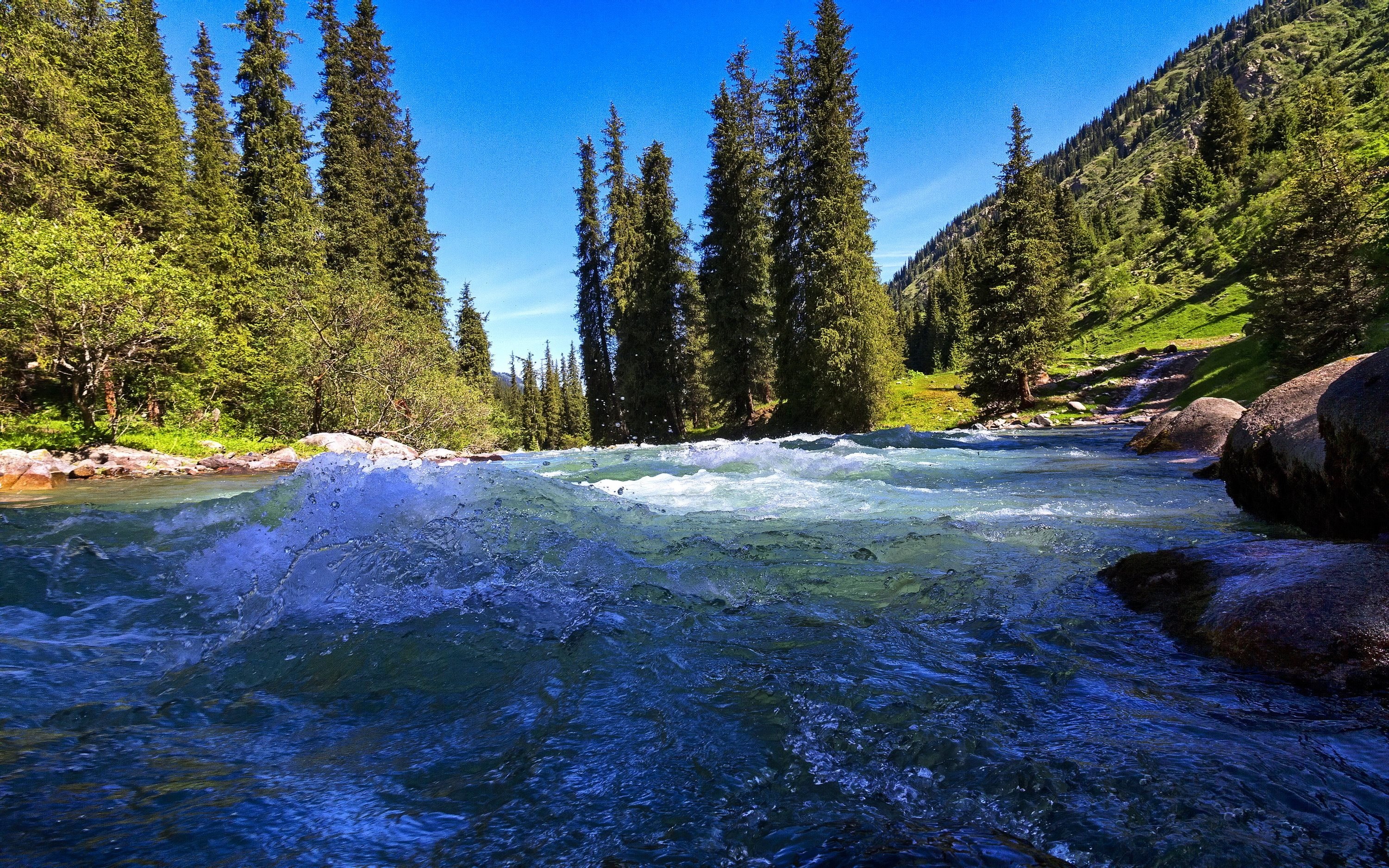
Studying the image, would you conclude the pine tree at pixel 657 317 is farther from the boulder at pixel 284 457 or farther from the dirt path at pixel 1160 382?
the dirt path at pixel 1160 382

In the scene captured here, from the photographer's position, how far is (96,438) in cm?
1639

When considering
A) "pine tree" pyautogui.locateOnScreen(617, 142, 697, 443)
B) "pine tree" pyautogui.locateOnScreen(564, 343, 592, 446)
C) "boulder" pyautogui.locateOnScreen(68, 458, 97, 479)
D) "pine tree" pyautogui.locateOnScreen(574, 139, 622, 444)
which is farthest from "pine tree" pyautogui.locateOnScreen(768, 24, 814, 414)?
"pine tree" pyautogui.locateOnScreen(564, 343, 592, 446)

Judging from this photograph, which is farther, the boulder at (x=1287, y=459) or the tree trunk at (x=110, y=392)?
the tree trunk at (x=110, y=392)

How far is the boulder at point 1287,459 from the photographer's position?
5.16 metres

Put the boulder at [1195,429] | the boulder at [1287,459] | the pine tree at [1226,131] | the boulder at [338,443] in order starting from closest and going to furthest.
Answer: the boulder at [1287,459] < the boulder at [1195,429] < the boulder at [338,443] < the pine tree at [1226,131]

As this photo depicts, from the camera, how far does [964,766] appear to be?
7.92 ft

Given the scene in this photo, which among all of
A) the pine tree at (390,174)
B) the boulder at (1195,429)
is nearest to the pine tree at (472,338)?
the pine tree at (390,174)

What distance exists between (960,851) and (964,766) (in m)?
0.61

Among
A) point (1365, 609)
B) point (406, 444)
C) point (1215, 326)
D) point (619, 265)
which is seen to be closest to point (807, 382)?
point (619, 265)

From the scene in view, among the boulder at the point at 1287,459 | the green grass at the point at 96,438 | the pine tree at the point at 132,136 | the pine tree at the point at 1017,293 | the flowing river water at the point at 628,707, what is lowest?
the flowing river water at the point at 628,707

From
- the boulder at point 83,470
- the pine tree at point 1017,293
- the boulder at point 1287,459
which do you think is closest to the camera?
the boulder at point 1287,459

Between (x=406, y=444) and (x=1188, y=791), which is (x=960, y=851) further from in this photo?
(x=406, y=444)

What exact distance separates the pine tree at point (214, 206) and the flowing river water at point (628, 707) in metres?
22.9

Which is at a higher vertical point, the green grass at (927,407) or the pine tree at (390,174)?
the pine tree at (390,174)
